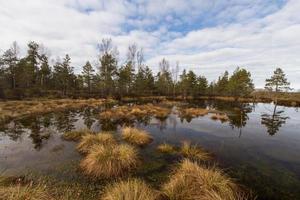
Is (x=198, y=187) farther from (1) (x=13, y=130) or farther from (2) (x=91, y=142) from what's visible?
(1) (x=13, y=130)

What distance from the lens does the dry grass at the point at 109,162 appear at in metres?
6.41

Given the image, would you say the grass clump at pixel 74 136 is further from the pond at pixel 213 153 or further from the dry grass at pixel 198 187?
the dry grass at pixel 198 187

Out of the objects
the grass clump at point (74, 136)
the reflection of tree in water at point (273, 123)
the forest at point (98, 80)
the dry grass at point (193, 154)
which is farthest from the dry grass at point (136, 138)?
the forest at point (98, 80)

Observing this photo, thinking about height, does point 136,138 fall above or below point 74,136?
above

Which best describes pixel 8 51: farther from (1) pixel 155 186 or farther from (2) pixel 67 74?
(1) pixel 155 186

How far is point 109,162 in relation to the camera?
6629 millimetres

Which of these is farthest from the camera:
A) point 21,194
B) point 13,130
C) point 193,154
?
point 13,130

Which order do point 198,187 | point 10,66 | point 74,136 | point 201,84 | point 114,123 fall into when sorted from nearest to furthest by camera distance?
point 198,187 < point 74,136 < point 114,123 < point 10,66 < point 201,84

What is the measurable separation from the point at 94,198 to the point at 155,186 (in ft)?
6.11

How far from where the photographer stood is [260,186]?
599 centimetres

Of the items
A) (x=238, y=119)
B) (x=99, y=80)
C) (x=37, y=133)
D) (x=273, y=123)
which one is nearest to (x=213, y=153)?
(x=37, y=133)

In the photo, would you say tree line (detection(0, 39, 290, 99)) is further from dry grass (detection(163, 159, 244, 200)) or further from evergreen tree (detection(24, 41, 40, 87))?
dry grass (detection(163, 159, 244, 200))

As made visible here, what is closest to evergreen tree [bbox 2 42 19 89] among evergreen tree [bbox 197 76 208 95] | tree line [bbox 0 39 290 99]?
tree line [bbox 0 39 290 99]

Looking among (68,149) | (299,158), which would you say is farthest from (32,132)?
(299,158)
